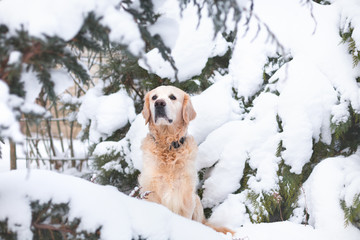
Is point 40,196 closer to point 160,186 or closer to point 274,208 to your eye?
point 160,186

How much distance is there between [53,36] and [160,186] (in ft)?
6.38

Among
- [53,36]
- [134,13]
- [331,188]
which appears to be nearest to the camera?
[53,36]

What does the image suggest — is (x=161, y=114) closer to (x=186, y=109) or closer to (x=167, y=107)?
(x=167, y=107)

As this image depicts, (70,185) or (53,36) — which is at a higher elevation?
(53,36)

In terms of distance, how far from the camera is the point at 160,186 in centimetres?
251

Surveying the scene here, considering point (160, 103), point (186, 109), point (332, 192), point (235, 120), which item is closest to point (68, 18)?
point (160, 103)

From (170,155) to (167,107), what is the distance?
0.44 metres

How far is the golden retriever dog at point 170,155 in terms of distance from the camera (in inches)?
97.7

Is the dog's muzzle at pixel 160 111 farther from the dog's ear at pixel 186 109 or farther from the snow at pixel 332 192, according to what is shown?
the snow at pixel 332 192

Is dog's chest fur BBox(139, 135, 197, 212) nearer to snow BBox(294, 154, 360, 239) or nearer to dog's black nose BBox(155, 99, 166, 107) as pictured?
dog's black nose BBox(155, 99, 166, 107)

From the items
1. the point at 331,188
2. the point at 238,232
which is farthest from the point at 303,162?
the point at 238,232

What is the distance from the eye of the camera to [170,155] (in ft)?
8.41

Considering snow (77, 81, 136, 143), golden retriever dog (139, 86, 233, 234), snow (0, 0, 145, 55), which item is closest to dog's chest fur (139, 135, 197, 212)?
golden retriever dog (139, 86, 233, 234)

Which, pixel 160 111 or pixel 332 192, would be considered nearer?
pixel 332 192
